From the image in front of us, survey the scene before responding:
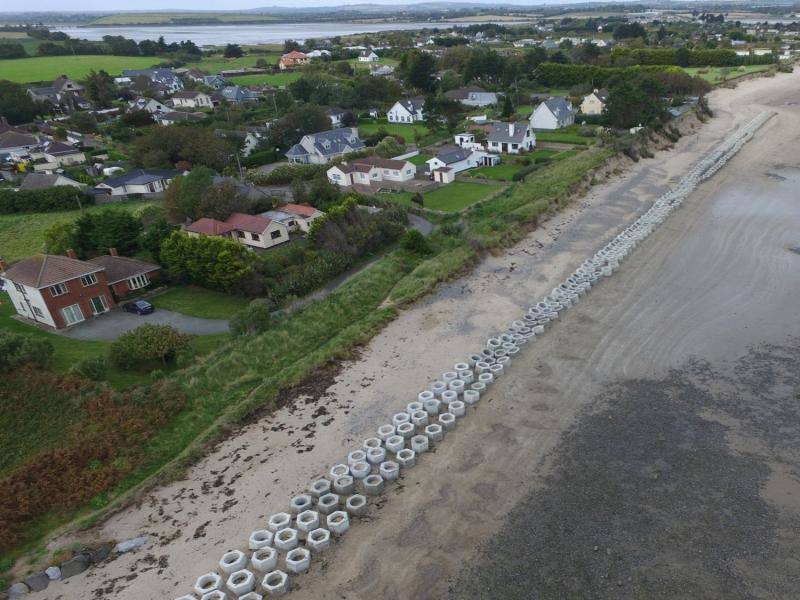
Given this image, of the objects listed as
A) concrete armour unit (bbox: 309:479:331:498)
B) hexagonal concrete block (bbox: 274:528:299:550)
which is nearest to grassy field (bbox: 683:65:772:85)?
concrete armour unit (bbox: 309:479:331:498)

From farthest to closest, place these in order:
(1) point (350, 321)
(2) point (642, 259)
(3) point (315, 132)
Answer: (3) point (315, 132) < (2) point (642, 259) < (1) point (350, 321)

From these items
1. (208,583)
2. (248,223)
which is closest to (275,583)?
(208,583)

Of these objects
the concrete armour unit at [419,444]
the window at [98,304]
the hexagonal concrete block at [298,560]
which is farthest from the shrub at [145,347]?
the hexagonal concrete block at [298,560]

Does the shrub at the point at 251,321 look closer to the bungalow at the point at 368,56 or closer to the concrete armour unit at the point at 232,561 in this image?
the concrete armour unit at the point at 232,561

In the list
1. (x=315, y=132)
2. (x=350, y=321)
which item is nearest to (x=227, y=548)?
(x=350, y=321)

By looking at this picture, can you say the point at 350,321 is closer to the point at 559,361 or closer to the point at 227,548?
the point at 559,361

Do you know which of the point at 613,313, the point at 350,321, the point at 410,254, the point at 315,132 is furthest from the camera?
the point at 315,132
